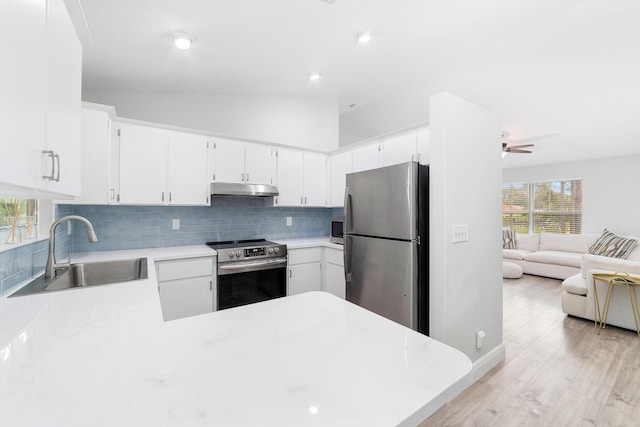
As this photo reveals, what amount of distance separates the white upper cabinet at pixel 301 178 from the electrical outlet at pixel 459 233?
2009 mm

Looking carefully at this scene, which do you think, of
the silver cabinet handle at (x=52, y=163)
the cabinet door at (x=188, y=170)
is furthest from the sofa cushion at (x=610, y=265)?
the silver cabinet handle at (x=52, y=163)

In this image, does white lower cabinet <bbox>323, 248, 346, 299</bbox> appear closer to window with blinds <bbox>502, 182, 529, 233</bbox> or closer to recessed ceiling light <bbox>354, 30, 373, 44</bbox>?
recessed ceiling light <bbox>354, 30, 373, 44</bbox>

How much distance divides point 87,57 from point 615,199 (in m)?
8.31

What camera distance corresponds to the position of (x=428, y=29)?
2232mm

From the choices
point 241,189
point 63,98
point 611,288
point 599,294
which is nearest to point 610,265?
point 611,288

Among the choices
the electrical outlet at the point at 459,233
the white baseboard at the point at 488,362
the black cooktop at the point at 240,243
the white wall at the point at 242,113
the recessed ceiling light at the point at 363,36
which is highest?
the recessed ceiling light at the point at 363,36

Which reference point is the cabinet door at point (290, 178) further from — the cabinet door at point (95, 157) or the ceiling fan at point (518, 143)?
the ceiling fan at point (518, 143)

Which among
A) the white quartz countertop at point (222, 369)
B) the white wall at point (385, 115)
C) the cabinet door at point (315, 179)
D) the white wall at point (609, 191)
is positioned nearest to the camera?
the white quartz countertop at point (222, 369)

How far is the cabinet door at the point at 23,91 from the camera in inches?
27.0

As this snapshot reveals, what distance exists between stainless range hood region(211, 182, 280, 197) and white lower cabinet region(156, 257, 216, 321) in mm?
697

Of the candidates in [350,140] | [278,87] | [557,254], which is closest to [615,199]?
[557,254]

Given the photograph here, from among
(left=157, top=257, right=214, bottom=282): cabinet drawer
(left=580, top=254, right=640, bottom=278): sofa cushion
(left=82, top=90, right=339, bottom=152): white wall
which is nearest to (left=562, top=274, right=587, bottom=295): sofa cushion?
(left=580, top=254, right=640, bottom=278): sofa cushion

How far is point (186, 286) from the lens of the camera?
2.57 meters

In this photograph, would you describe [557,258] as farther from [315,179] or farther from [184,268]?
[184,268]
